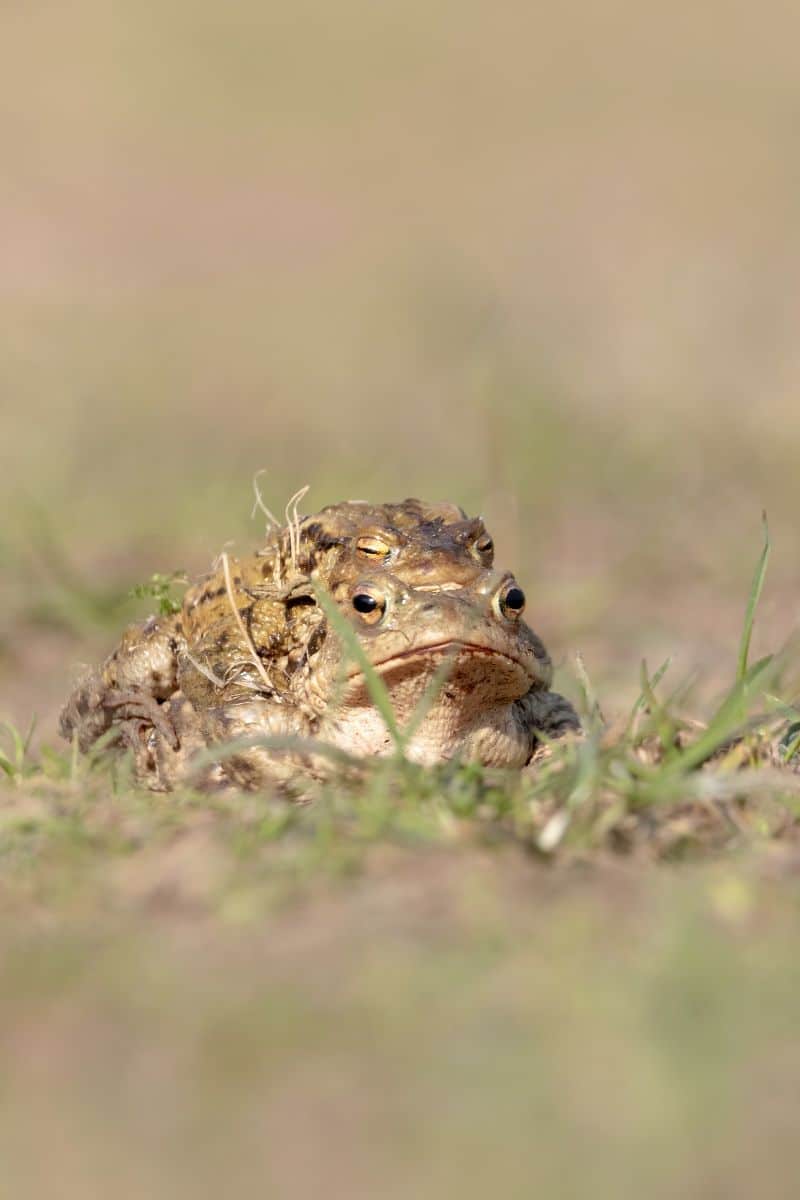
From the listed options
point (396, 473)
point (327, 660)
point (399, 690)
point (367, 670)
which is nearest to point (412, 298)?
point (396, 473)

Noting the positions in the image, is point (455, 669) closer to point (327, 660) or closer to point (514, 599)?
point (514, 599)

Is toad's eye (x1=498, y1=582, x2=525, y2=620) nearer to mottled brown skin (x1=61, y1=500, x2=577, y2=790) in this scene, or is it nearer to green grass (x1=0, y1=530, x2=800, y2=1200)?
mottled brown skin (x1=61, y1=500, x2=577, y2=790)

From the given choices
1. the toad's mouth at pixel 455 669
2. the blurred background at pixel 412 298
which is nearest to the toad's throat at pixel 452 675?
the toad's mouth at pixel 455 669

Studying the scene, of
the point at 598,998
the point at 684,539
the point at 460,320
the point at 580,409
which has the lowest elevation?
the point at 598,998

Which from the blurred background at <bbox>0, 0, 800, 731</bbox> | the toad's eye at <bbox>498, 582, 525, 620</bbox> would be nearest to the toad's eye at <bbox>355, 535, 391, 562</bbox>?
the toad's eye at <bbox>498, 582, 525, 620</bbox>

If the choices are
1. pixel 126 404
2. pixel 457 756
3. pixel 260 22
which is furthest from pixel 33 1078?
pixel 260 22

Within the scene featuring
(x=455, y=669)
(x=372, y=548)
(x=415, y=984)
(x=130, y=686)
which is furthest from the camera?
(x=130, y=686)

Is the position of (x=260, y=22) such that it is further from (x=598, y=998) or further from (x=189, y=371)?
(x=598, y=998)
